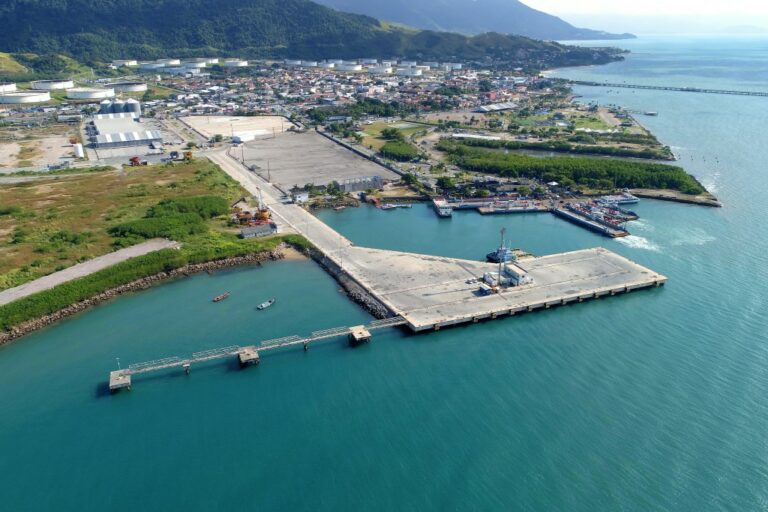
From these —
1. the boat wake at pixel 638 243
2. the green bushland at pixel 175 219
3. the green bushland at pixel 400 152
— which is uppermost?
the green bushland at pixel 400 152

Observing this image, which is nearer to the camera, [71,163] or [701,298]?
[701,298]

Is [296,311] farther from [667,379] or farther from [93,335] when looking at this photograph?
[667,379]

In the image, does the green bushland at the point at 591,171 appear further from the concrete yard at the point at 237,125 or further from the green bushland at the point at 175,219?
the concrete yard at the point at 237,125

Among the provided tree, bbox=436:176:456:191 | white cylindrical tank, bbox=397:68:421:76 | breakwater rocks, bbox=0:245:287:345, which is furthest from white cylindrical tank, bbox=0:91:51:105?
breakwater rocks, bbox=0:245:287:345

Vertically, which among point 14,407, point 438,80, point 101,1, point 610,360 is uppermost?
point 101,1

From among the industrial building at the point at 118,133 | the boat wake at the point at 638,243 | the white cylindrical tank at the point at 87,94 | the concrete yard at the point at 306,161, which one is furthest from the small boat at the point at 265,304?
the white cylindrical tank at the point at 87,94

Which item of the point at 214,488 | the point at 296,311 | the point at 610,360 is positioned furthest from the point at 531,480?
the point at 296,311

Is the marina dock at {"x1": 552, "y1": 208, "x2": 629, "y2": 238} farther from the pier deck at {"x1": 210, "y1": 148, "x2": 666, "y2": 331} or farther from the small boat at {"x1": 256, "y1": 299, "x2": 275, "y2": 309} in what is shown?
the small boat at {"x1": 256, "y1": 299, "x2": 275, "y2": 309}
